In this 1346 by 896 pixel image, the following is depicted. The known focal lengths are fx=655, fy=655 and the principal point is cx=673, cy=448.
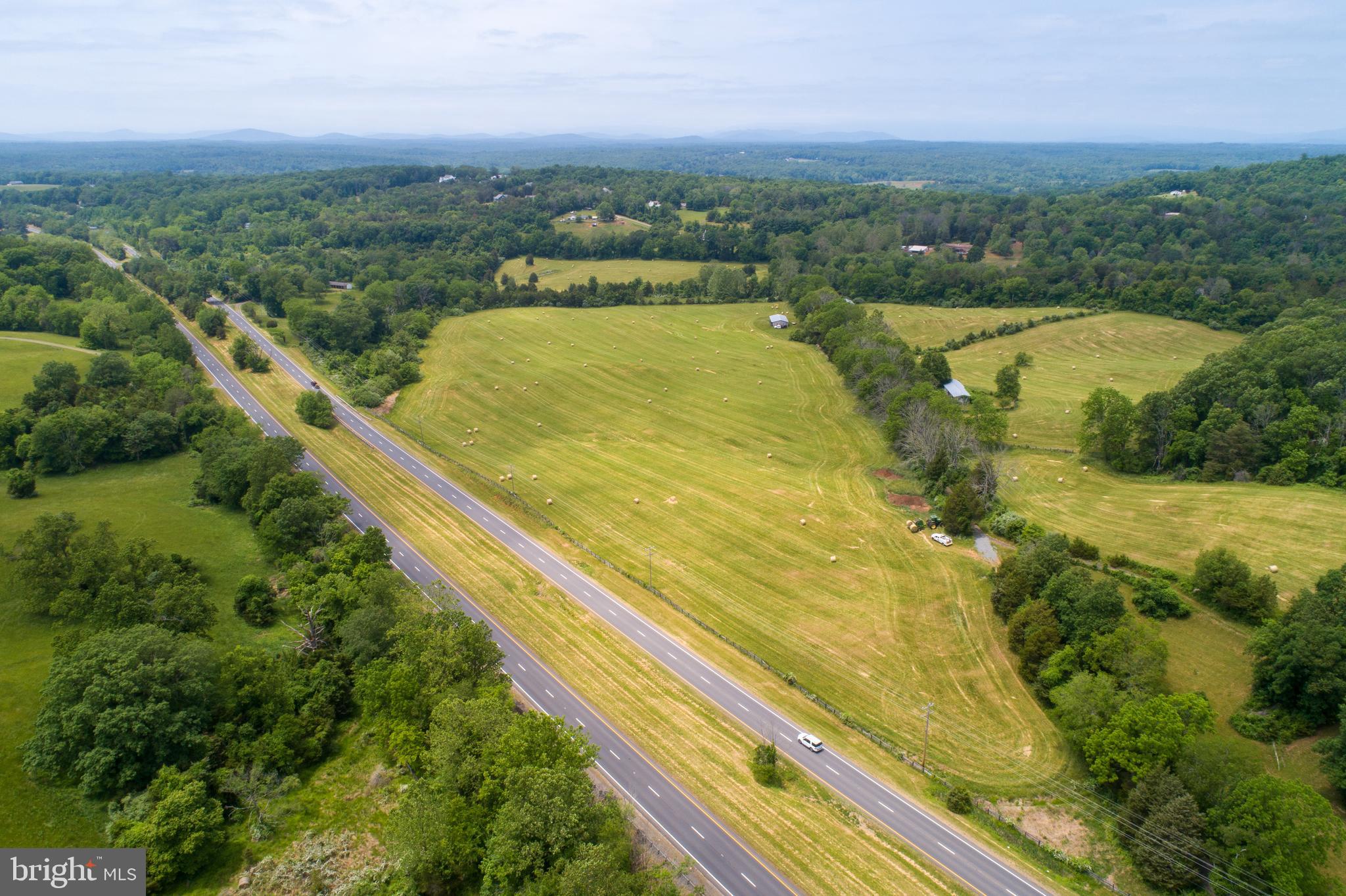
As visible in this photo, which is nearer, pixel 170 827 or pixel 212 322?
pixel 170 827

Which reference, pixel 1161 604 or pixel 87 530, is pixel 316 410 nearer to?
pixel 87 530

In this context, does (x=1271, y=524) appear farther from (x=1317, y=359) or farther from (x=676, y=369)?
(x=676, y=369)

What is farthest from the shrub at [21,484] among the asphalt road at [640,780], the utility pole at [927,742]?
the utility pole at [927,742]

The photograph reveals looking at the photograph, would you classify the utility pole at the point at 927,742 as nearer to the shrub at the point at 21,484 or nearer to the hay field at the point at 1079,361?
the hay field at the point at 1079,361

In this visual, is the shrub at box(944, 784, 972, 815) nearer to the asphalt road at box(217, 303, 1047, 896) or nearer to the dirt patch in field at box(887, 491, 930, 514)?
the asphalt road at box(217, 303, 1047, 896)

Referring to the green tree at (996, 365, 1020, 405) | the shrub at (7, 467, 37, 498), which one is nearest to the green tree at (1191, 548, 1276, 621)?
the green tree at (996, 365, 1020, 405)

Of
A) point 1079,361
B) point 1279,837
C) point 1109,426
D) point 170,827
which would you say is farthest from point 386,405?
point 1079,361
